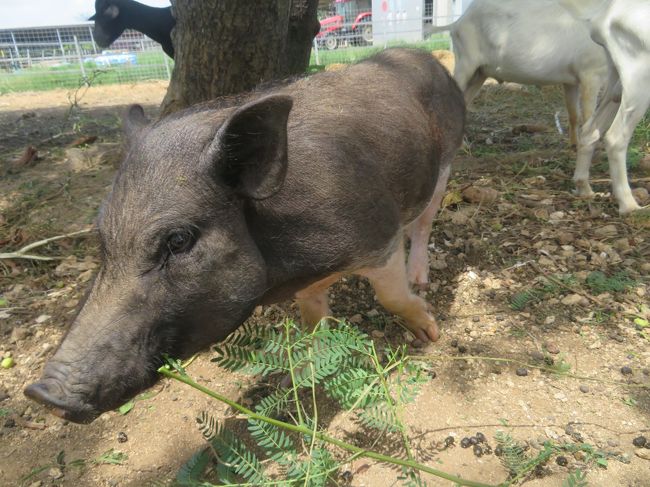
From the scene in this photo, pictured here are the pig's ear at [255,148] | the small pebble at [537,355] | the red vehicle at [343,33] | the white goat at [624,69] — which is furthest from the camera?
the red vehicle at [343,33]

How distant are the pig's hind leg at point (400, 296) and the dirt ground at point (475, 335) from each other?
4.7 inches

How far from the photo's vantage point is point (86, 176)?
5633 mm

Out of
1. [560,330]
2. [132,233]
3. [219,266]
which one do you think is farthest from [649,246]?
[132,233]

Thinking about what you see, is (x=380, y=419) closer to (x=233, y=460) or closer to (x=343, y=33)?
(x=233, y=460)

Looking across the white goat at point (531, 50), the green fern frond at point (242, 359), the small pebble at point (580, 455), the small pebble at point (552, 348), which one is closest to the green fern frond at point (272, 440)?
the green fern frond at point (242, 359)

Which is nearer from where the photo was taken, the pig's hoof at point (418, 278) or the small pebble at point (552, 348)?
the small pebble at point (552, 348)

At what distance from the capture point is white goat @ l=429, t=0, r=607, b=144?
5719mm

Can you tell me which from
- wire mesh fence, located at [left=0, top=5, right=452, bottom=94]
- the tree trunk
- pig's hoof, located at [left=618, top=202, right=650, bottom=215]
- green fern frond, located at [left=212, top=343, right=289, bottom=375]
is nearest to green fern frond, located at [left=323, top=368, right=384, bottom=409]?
green fern frond, located at [left=212, top=343, right=289, bottom=375]

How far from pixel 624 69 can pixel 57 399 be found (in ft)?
14.9

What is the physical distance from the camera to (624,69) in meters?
4.17

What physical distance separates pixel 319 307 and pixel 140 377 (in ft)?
4.20

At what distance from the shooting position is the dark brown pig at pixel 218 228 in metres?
1.73

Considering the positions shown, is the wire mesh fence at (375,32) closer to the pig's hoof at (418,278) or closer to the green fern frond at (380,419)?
the pig's hoof at (418,278)

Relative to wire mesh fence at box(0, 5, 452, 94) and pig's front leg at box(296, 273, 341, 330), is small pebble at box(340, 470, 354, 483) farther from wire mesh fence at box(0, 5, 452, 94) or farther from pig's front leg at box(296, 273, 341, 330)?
wire mesh fence at box(0, 5, 452, 94)
